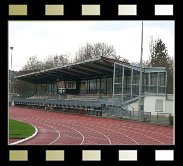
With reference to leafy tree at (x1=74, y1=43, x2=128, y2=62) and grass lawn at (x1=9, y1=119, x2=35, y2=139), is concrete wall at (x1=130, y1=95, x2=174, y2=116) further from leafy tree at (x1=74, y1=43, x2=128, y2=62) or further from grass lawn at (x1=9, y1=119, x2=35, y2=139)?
leafy tree at (x1=74, y1=43, x2=128, y2=62)

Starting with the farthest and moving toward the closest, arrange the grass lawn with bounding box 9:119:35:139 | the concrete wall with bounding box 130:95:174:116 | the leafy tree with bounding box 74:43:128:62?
the leafy tree with bounding box 74:43:128:62, the concrete wall with bounding box 130:95:174:116, the grass lawn with bounding box 9:119:35:139

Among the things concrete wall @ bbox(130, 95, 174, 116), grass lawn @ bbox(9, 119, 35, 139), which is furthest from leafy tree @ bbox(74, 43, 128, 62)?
grass lawn @ bbox(9, 119, 35, 139)

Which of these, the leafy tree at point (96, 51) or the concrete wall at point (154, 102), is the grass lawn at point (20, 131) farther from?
the leafy tree at point (96, 51)

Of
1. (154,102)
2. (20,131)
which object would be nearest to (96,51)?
(154,102)

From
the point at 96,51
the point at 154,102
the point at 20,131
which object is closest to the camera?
the point at 20,131

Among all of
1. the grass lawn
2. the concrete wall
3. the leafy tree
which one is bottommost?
the grass lawn

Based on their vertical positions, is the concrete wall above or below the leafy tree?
below

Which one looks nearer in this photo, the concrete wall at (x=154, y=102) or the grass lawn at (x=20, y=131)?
the grass lawn at (x=20, y=131)

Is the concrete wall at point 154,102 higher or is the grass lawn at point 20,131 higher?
the concrete wall at point 154,102

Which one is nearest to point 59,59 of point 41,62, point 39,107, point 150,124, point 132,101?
point 41,62

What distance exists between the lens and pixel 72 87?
1921 inches

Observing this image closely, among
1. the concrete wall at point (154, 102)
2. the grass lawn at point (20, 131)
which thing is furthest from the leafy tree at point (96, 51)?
the grass lawn at point (20, 131)

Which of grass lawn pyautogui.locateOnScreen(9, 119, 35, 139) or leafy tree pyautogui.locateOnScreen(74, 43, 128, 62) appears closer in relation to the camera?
grass lawn pyautogui.locateOnScreen(9, 119, 35, 139)

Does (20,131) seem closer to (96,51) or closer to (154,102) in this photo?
(154,102)
